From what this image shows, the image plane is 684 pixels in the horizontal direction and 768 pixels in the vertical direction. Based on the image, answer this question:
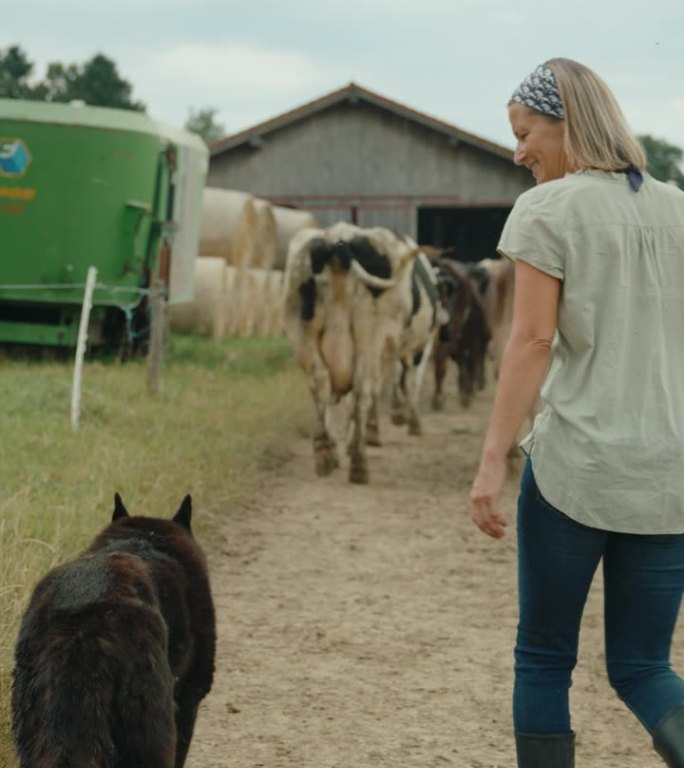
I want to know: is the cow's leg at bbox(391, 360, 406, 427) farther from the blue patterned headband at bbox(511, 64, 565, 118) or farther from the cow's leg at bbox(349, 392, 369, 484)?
the blue patterned headband at bbox(511, 64, 565, 118)

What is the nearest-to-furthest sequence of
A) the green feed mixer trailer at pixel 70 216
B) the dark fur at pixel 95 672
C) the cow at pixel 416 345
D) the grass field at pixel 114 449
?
the dark fur at pixel 95 672, the grass field at pixel 114 449, the cow at pixel 416 345, the green feed mixer trailer at pixel 70 216

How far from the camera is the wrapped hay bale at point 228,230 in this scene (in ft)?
78.1

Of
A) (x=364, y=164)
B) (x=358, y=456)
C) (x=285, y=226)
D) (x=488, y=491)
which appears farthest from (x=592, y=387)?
(x=364, y=164)

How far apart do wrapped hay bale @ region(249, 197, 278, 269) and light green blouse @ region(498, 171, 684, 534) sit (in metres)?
21.1

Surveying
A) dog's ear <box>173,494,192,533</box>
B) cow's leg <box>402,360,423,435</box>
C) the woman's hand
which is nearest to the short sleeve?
the woman's hand

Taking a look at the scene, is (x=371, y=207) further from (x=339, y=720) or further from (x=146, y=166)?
(x=339, y=720)

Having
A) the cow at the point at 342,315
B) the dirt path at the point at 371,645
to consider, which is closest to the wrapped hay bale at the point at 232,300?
the cow at the point at 342,315

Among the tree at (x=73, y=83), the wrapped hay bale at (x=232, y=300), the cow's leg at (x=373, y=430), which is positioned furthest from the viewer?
the tree at (x=73, y=83)

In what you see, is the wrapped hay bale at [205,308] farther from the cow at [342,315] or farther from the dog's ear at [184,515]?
the dog's ear at [184,515]

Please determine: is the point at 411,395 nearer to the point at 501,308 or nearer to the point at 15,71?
the point at 501,308

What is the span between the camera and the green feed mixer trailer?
16.7 metres

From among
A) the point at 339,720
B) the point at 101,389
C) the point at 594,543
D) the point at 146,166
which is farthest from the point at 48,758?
the point at 146,166

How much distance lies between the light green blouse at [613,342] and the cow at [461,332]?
13.6 metres

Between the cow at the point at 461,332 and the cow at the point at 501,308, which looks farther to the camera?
the cow at the point at 461,332
